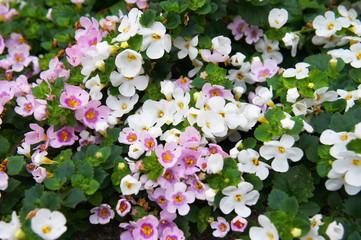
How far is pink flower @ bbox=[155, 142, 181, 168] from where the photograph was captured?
1840 mm

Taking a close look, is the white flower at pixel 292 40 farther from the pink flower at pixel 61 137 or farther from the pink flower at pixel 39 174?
the pink flower at pixel 39 174

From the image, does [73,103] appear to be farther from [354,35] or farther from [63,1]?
[354,35]

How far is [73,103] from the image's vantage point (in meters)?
2.07

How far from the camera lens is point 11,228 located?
5.47 ft

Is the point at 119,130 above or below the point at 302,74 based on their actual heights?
below

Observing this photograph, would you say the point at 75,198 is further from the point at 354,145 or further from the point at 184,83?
the point at 354,145

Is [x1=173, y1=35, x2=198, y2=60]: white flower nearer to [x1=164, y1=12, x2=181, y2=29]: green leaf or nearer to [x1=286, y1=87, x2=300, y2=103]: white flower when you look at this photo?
[x1=164, y1=12, x2=181, y2=29]: green leaf

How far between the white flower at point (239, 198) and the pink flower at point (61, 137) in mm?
840

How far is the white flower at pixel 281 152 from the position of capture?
1885 millimetres

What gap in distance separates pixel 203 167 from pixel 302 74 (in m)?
0.70

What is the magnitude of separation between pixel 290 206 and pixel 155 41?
105cm

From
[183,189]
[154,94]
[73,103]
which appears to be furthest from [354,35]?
[73,103]

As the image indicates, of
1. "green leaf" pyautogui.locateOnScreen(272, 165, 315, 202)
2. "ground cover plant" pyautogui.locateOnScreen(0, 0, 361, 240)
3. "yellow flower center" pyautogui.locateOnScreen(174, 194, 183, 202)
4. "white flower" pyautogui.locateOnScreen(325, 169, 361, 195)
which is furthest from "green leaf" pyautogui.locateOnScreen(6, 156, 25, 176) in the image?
"white flower" pyautogui.locateOnScreen(325, 169, 361, 195)

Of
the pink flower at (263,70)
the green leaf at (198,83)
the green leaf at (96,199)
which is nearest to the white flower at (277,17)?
the pink flower at (263,70)
